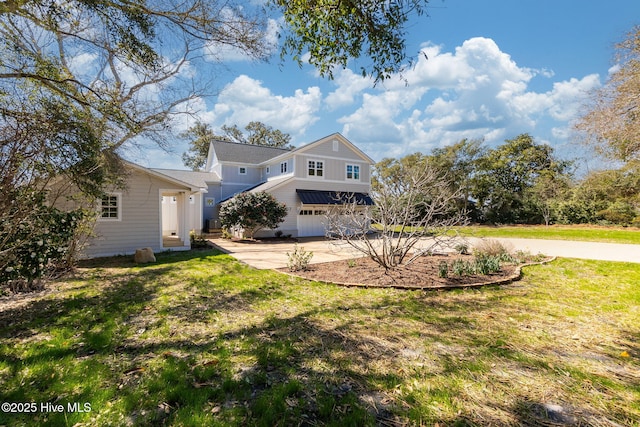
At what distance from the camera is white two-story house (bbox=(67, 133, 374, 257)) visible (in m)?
11.4

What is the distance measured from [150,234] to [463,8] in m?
12.8

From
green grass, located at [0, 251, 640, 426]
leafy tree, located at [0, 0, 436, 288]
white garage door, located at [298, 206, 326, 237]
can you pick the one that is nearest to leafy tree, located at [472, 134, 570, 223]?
white garage door, located at [298, 206, 326, 237]

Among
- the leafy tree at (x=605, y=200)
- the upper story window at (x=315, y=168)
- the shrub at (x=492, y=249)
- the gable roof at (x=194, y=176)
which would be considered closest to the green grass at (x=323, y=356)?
the shrub at (x=492, y=249)

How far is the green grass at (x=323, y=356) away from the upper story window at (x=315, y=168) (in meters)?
14.5

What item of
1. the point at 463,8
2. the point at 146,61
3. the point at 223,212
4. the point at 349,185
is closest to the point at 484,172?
the point at 349,185

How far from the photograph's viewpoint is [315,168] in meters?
20.0

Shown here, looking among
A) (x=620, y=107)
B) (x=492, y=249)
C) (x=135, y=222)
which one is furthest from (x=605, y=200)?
(x=135, y=222)

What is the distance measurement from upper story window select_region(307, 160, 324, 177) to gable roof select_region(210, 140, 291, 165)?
13.8 feet

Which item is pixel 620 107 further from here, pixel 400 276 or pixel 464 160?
pixel 464 160

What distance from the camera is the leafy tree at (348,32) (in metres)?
4.02

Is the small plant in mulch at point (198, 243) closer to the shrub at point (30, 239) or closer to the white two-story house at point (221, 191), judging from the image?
the white two-story house at point (221, 191)

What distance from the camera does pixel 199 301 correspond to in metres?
5.36

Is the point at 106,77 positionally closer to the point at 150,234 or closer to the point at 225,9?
the point at 225,9

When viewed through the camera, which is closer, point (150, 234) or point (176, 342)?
point (176, 342)
